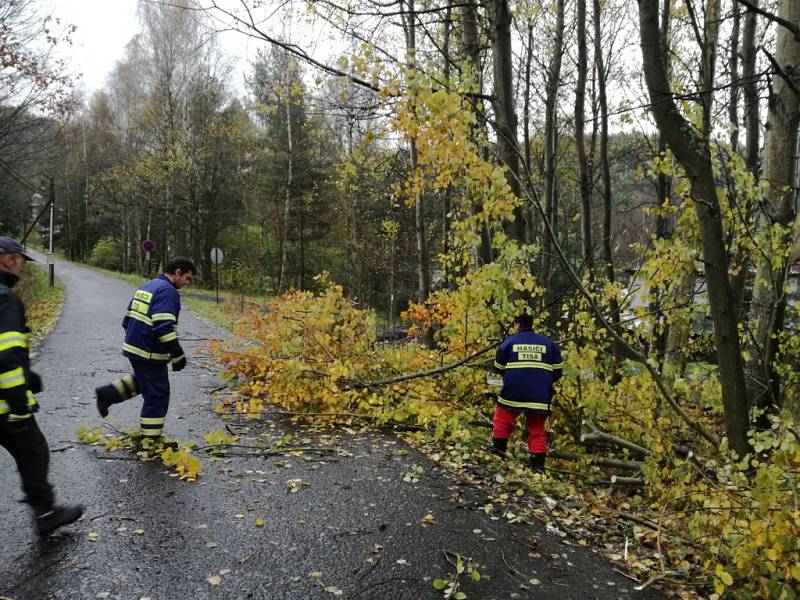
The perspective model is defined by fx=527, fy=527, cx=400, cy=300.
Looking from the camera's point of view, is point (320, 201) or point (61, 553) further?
point (320, 201)

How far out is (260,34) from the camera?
191 inches

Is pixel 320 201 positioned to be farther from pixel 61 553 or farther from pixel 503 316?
pixel 61 553

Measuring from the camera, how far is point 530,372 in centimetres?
518

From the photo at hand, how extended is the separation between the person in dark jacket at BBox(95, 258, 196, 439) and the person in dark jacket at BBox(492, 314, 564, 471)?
309 centimetres

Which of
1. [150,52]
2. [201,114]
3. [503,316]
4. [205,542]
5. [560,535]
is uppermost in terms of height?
[150,52]

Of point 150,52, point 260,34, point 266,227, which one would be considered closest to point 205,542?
point 260,34

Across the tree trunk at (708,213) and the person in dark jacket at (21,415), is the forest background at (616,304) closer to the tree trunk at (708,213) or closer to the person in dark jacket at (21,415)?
the tree trunk at (708,213)

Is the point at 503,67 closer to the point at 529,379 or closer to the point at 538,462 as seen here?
the point at 529,379

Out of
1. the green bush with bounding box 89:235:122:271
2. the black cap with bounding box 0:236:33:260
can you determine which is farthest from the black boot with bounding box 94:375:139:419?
the green bush with bounding box 89:235:122:271

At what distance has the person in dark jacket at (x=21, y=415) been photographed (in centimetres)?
308

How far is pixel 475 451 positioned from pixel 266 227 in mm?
25704

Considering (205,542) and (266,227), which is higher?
(266,227)

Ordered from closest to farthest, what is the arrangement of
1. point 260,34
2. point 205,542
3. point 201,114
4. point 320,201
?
point 205,542
point 260,34
point 320,201
point 201,114

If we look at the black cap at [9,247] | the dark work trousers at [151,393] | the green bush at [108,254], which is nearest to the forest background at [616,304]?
the dark work trousers at [151,393]
